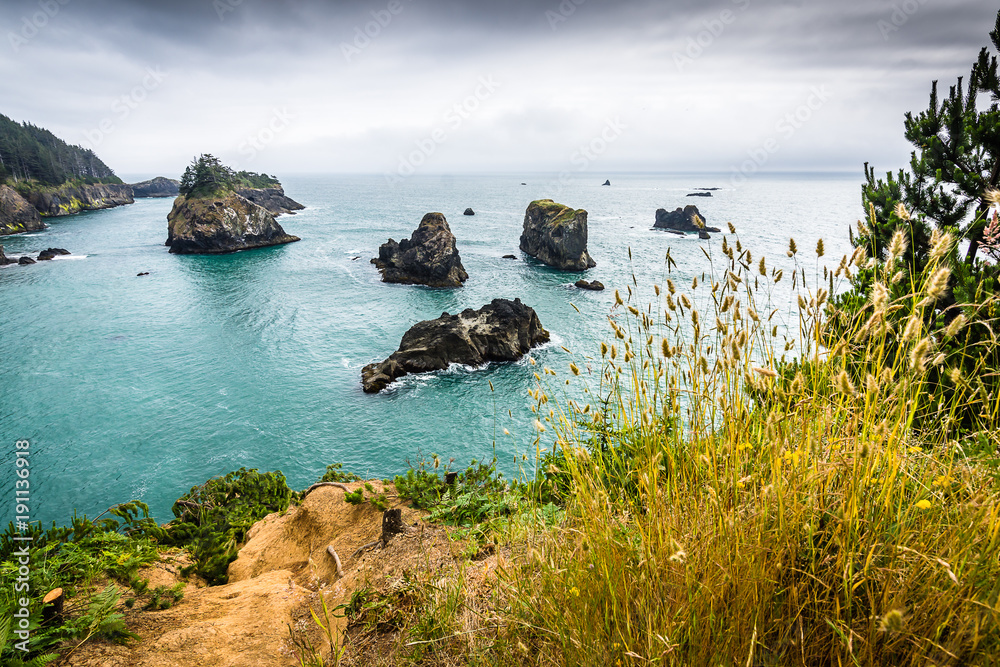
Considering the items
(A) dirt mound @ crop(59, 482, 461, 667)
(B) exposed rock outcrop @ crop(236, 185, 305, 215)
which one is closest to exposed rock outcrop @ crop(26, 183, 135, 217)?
(B) exposed rock outcrop @ crop(236, 185, 305, 215)

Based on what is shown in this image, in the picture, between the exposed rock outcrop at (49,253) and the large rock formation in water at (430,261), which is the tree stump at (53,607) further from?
the exposed rock outcrop at (49,253)

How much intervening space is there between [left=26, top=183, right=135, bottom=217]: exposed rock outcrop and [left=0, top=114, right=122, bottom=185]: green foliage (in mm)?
2576

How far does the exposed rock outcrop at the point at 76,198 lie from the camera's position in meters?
98.2

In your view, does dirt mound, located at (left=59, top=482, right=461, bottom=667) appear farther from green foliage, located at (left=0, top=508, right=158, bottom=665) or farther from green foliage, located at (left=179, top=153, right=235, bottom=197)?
green foliage, located at (left=179, top=153, right=235, bottom=197)

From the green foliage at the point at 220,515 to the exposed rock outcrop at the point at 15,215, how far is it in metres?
103

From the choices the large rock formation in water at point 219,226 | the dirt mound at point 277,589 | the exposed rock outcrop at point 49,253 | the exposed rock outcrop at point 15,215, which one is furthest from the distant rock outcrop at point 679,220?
the exposed rock outcrop at point 15,215

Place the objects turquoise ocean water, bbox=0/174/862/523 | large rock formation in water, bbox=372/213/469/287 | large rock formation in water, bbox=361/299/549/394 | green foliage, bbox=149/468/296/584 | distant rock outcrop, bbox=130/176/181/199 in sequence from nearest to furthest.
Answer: green foliage, bbox=149/468/296/584
turquoise ocean water, bbox=0/174/862/523
large rock formation in water, bbox=361/299/549/394
large rock formation in water, bbox=372/213/469/287
distant rock outcrop, bbox=130/176/181/199

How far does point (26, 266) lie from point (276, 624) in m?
74.4

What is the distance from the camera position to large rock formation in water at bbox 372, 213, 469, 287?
164 ft

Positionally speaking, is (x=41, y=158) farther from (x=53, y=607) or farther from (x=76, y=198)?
(x=53, y=607)

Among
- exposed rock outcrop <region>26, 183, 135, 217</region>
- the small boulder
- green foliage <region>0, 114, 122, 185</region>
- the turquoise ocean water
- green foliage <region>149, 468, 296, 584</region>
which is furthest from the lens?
exposed rock outcrop <region>26, 183, 135, 217</region>

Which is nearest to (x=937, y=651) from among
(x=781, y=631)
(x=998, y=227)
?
(x=781, y=631)

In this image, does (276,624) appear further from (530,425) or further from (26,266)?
(26,266)

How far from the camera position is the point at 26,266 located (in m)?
54.6
